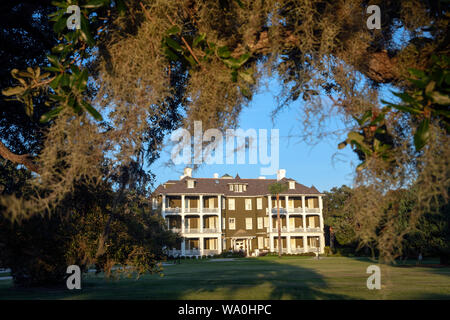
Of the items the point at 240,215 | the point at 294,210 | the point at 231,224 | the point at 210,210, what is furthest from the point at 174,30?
the point at 294,210

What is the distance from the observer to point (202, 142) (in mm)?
2949

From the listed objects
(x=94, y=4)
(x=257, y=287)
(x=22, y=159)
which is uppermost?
(x=94, y=4)

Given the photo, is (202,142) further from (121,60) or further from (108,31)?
(108,31)

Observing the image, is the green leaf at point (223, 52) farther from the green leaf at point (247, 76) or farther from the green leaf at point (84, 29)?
the green leaf at point (84, 29)

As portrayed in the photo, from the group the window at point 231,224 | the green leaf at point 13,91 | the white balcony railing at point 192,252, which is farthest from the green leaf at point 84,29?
the window at point 231,224

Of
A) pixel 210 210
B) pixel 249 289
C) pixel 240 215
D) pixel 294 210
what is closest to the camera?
pixel 249 289

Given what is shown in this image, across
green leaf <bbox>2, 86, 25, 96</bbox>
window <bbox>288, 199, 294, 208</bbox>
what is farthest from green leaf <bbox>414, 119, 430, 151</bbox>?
window <bbox>288, 199, 294, 208</bbox>

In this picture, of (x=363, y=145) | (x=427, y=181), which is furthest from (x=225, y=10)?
(x=427, y=181)

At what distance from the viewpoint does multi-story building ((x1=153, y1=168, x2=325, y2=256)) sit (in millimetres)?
50656

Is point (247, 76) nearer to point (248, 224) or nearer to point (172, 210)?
point (172, 210)

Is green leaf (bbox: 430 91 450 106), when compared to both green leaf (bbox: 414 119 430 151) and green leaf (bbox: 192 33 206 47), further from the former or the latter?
green leaf (bbox: 192 33 206 47)

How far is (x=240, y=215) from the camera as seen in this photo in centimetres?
5422

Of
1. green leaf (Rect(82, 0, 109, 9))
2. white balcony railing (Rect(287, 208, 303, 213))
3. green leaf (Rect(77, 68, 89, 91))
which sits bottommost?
green leaf (Rect(77, 68, 89, 91))

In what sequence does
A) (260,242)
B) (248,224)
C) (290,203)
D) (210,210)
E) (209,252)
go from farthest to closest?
(290,203) → (260,242) → (248,224) → (210,210) → (209,252)
